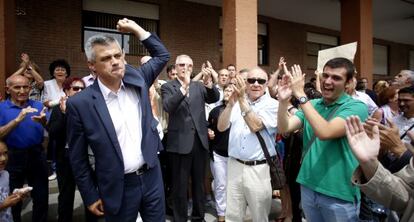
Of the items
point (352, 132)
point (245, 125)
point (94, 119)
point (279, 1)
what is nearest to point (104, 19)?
point (279, 1)

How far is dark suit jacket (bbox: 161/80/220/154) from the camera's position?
4.34 metres

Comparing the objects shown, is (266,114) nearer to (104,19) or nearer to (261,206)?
(261,206)

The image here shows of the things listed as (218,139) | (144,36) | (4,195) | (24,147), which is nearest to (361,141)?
(144,36)

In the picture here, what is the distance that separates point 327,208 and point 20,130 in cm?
349

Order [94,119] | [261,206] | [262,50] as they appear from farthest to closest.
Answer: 1. [262,50]
2. [261,206]
3. [94,119]

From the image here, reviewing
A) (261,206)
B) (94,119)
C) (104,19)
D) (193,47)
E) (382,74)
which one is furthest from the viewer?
(382,74)

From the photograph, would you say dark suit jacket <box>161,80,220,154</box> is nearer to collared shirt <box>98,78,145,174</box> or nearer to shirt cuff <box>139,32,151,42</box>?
shirt cuff <box>139,32,151,42</box>

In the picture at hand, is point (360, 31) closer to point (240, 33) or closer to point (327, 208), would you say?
point (240, 33)

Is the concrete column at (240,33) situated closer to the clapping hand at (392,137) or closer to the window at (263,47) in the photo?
the clapping hand at (392,137)

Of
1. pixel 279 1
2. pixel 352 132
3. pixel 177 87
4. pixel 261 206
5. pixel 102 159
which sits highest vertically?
pixel 279 1

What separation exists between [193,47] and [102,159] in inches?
333

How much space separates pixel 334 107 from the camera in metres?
2.78

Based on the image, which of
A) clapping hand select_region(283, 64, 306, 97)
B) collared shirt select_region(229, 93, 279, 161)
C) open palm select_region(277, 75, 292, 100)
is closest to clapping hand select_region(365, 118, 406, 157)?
clapping hand select_region(283, 64, 306, 97)

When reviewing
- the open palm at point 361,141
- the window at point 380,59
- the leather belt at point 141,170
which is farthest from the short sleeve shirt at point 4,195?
the window at point 380,59
